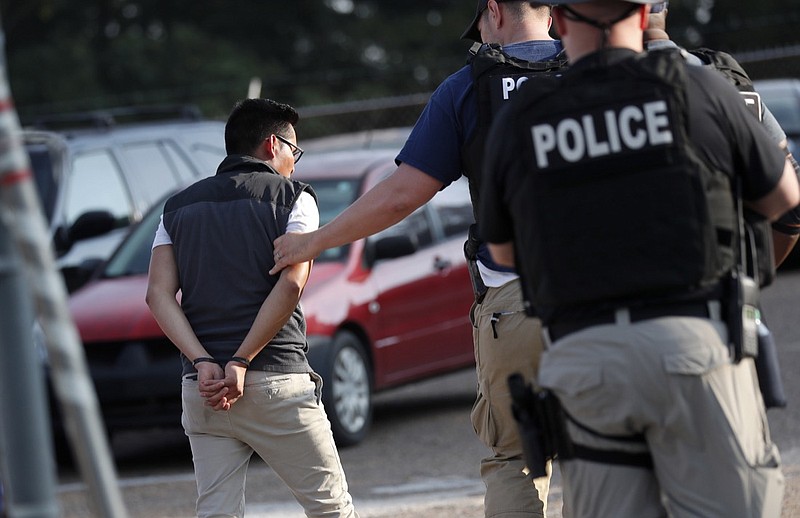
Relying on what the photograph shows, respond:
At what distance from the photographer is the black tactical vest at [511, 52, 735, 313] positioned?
3102 mm

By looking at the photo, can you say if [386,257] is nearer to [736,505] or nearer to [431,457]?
[431,457]

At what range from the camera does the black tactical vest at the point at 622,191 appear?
122 inches

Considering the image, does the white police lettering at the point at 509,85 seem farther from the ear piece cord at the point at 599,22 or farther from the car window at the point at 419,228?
the car window at the point at 419,228

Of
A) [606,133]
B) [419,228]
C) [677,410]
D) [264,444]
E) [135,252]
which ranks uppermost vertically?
[606,133]

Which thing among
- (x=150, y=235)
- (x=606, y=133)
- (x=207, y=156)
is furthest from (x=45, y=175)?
(x=606, y=133)

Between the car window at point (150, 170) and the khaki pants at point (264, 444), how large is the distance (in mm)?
5713

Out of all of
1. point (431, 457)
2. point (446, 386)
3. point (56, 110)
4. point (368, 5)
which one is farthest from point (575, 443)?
point (368, 5)

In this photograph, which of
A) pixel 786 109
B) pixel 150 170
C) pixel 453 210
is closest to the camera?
pixel 453 210

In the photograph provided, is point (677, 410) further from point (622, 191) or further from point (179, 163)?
point (179, 163)

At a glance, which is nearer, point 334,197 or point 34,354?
point 34,354

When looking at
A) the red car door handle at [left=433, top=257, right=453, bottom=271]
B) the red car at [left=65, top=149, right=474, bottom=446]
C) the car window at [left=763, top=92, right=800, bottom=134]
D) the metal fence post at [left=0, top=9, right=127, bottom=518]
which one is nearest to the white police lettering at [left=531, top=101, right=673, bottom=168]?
the metal fence post at [left=0, top=9, right=127, bottom=518]

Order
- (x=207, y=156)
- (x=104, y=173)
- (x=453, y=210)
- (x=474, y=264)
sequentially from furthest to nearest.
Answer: (x=207, y=156) < (x=104, y=173) < (x=453, y=210) < (x=474, y=264)

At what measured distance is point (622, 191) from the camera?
313cm

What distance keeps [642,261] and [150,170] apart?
24.5ft
